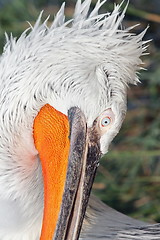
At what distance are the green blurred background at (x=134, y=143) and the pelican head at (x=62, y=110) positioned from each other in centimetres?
172

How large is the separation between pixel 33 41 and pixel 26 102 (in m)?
0.25

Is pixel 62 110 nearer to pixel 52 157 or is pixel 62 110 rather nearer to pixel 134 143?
pixel 52 157

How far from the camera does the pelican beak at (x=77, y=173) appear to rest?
7.61ft

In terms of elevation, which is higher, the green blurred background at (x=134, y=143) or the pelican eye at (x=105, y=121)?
the green blurred background at (x=134, y=143)

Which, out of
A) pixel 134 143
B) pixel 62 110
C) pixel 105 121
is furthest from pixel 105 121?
pixel 134 143

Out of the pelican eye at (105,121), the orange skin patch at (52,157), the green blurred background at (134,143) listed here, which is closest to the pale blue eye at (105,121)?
the pelican eye at (105,121)

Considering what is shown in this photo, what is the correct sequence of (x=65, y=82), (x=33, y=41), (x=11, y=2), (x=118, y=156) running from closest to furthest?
(x=65, y=82) → (x=33, y=41) → (x=118, y=156) → (x=11, y=2)

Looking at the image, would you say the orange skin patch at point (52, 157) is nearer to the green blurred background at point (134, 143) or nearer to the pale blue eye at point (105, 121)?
the pale blue eye at point (105, 121)

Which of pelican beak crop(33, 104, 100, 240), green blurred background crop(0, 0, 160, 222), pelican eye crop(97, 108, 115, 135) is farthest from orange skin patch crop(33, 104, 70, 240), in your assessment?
green blurred background crop(0, 0, 160, 222)

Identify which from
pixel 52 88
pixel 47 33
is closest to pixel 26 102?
pixel 52 88

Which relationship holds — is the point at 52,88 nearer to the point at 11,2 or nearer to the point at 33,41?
the point at 33,41

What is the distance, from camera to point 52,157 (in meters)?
2.39

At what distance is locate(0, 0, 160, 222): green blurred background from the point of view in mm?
4402

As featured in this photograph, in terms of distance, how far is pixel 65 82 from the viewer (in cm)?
234
